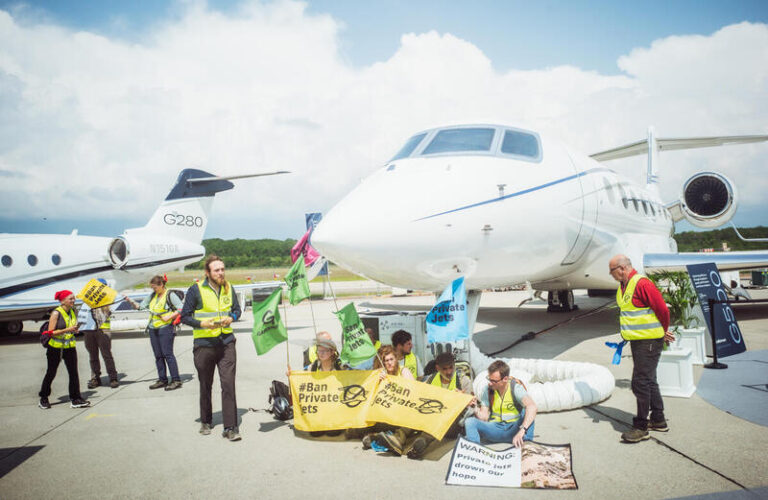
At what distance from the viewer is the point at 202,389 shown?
4750 mm

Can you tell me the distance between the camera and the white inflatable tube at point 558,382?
5.00m

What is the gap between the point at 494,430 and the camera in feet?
13.2

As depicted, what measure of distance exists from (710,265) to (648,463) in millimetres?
4761

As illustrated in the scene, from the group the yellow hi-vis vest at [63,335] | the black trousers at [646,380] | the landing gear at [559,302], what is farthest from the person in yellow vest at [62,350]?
the landing gear at [559,302]

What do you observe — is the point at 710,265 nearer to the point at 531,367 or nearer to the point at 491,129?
the point at 531,367

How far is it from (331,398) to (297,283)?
4.28ft

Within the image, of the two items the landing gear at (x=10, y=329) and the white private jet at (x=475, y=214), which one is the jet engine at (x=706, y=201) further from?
the landing gear at (x=10, y=329)

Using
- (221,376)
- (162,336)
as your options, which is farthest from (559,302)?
(221,376)

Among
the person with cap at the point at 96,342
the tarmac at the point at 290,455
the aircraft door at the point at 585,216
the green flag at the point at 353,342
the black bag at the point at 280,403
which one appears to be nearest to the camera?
the tarmac at the point at 290,455

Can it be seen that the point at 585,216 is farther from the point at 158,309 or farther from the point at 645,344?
the point at 158,309

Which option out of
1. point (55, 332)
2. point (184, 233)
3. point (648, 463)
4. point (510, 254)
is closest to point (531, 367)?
point (510, 254)

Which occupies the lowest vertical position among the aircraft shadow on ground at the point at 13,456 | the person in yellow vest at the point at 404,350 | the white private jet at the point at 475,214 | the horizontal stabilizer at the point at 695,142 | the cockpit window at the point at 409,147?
the aircraft shadow on ground at the point at 13,456

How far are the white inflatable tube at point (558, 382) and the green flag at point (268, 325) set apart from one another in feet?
7.60

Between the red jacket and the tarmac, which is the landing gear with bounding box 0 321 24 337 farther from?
the red jacket
